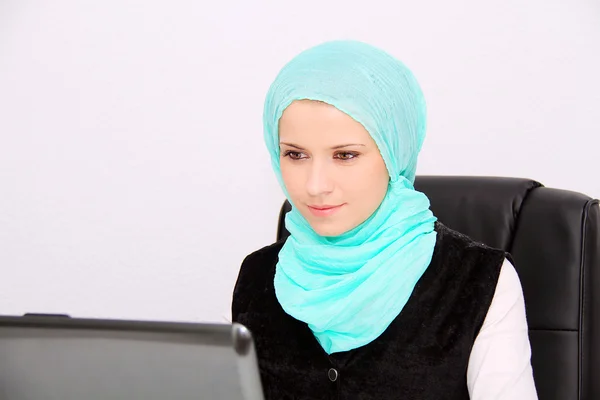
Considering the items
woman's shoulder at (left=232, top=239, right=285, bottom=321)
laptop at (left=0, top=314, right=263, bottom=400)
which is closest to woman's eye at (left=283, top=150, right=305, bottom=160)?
woman's shoulder at (left=232, top=239, right=285, bottom=321)

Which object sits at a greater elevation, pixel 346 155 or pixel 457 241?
pixel 346 155

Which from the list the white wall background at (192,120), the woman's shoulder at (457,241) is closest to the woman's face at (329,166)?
the woman's shoulder at (457,241)

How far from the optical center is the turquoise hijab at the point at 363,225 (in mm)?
1138

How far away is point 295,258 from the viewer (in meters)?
1.34

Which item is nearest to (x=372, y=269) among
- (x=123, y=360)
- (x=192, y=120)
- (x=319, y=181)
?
Result: (x=319, y=181)

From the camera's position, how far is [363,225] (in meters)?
1.23

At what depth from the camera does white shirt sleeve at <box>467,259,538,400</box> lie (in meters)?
1.12

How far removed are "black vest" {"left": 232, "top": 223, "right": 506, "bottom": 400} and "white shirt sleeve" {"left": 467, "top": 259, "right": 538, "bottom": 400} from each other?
15 mm

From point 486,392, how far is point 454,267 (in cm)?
21

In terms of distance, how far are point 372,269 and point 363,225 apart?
2.9 inches

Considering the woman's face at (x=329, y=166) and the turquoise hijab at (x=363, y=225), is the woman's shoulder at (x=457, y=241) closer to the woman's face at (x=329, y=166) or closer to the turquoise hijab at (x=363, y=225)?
the turquoise hijab at (x=363, y=225)

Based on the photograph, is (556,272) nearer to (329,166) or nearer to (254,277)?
(329,166)

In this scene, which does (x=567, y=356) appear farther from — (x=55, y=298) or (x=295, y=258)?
(x=55, y=298)

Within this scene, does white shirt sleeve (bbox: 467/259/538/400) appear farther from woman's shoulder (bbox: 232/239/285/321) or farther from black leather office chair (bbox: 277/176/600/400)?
woman's shoulder (bbox: 232/239/285/321)
